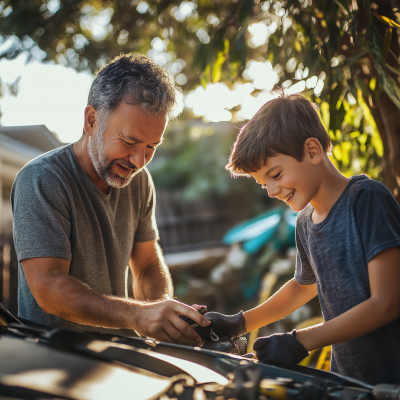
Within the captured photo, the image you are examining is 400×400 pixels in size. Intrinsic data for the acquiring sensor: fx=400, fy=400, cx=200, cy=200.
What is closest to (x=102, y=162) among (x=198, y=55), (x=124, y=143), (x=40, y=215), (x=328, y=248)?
(x=124, y=143)

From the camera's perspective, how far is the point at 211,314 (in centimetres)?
138

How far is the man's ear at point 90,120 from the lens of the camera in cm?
178

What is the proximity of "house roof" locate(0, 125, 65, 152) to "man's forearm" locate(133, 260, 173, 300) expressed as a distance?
565cm

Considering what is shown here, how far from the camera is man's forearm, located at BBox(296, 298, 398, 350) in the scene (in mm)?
1027

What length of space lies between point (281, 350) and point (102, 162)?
1.09 meters

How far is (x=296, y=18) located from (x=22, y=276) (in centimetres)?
169

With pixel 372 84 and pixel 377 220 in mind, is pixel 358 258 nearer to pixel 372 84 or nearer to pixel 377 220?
pixel 377 220

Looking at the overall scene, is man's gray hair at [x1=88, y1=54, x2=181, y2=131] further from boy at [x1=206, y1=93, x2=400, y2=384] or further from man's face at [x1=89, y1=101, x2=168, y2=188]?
boy at [x1=206, y1=93, x2=400, y2=384]

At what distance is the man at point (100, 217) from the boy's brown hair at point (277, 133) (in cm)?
50

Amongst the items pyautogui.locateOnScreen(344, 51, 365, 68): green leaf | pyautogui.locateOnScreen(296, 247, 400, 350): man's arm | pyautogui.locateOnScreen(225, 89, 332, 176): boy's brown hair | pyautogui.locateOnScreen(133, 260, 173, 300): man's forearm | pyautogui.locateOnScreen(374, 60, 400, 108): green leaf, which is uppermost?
pyautogui.locateOnScreen(344, 51, 365, 68): green leaf

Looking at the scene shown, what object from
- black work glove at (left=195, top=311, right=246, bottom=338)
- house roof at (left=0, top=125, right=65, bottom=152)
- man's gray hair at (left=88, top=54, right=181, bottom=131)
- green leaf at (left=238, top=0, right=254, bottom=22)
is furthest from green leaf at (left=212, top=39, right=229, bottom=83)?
house roof at (left=0, top=125, right=65, bottom=152)

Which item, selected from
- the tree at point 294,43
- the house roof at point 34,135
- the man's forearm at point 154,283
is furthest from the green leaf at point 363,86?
the house roof at point 34,135

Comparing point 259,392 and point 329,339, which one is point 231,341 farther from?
point 259,392

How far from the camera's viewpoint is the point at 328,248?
47.7 inches
